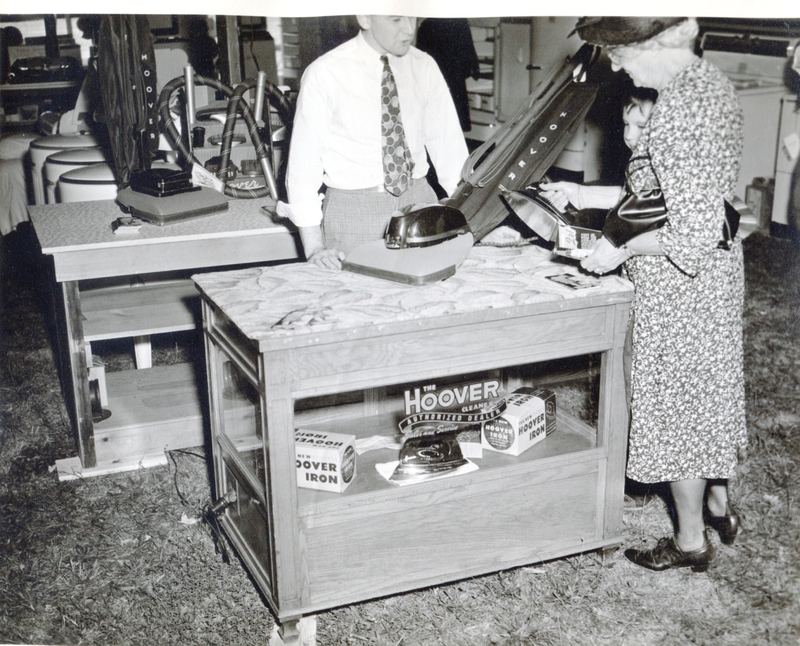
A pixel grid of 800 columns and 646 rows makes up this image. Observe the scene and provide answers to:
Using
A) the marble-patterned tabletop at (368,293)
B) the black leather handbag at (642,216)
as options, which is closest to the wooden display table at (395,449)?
the marble-patterned tabletop at (368,293)

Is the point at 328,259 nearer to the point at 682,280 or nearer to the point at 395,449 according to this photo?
the point at 395,449

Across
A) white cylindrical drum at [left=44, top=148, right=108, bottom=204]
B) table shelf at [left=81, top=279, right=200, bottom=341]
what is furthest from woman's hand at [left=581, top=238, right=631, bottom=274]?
white cylindrical drum at [left=44, top=148, right=108, bottom=204]

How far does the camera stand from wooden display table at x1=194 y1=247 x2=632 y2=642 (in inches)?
→ 66.7

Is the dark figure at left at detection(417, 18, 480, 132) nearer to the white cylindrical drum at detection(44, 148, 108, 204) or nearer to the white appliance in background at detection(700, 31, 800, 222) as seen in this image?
the white appliance in background at detection(700, 31, 800, 222)

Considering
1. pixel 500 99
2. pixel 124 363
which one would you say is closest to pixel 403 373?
pixel 124 363

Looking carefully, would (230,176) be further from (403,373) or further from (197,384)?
(403,373)

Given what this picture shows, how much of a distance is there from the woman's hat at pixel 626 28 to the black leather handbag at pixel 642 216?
0.24 meters

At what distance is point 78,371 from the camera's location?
2.52m

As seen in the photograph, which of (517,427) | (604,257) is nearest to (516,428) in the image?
(517,427)

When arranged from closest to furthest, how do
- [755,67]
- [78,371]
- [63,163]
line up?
[78,371], [63,163], [755,67]

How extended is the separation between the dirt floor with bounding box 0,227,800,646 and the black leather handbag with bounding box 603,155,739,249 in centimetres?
81

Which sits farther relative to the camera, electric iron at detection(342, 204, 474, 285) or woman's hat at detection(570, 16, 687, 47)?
electric iron at detection(342, 204, 474, 285)

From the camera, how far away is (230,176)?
3.14m

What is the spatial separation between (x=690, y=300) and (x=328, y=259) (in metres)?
0.81
